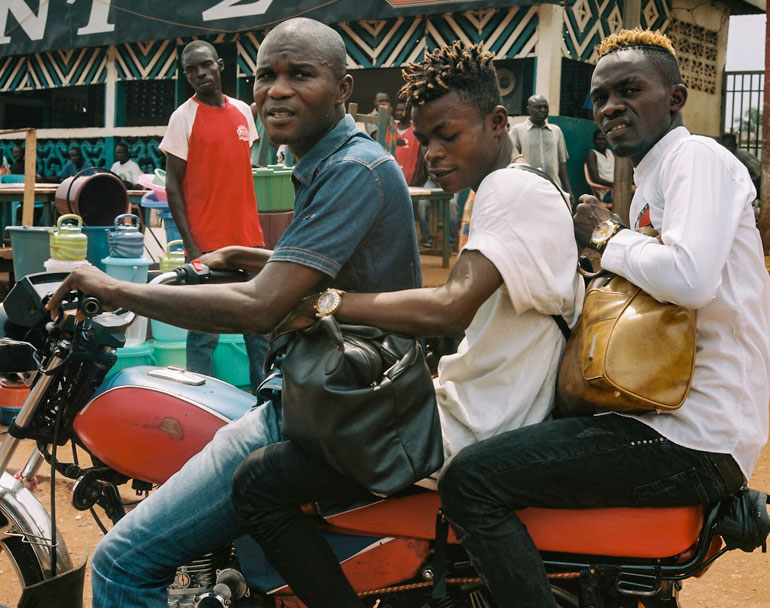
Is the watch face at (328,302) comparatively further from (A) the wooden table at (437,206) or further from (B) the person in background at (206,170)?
(A) the wooden table at (437,206)

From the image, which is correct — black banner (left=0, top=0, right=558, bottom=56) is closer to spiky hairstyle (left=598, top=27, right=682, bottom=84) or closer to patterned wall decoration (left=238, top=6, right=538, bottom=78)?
patterned wall decoration (left=238, top=6, right=538, bottom=78)

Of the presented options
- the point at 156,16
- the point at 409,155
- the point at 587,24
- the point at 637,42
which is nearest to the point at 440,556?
the point at 637,42

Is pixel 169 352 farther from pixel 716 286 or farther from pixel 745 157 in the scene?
pixel 745 157

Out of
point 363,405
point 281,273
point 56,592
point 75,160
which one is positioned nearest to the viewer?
point 363,405

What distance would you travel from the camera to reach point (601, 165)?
46.0ft

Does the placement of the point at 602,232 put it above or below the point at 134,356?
above

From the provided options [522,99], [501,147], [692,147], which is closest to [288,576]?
[501,147]

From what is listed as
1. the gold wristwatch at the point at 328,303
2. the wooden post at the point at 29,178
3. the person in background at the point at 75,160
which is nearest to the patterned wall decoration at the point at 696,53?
the person in background at the point at 75,160

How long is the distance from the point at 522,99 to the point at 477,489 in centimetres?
1334

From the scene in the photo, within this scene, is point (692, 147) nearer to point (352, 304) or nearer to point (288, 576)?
point (352, 304)

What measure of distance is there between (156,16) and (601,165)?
8585 mm

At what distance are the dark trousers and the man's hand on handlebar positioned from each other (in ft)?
1.59

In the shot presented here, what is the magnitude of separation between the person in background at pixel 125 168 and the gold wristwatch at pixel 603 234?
1536 cm

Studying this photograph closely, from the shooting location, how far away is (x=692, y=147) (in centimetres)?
198
